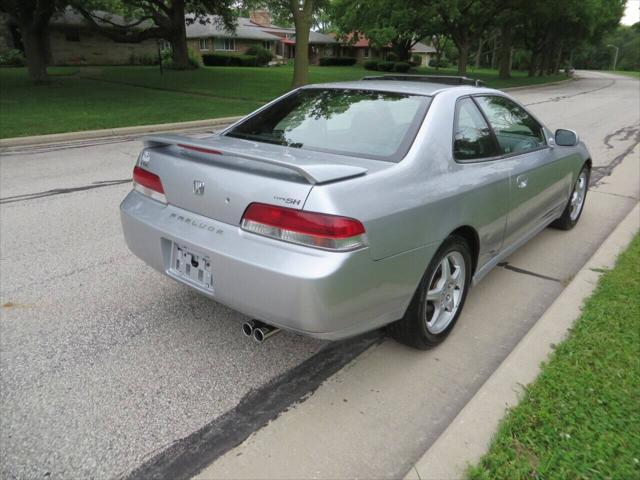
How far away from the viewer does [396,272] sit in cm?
253

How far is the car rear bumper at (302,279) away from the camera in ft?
7.47

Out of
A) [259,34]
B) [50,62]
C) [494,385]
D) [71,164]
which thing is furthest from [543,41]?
[494,385]

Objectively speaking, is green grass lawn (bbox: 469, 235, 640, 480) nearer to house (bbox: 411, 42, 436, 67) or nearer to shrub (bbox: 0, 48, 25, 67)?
shrub (bbox: 0, 48, 25, 67)

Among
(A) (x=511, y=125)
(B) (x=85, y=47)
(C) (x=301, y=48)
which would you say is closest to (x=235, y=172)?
(A) (x=511, y=125)

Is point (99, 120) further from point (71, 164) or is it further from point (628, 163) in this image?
point (628, 163)

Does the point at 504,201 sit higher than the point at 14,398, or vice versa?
the point at 504,201

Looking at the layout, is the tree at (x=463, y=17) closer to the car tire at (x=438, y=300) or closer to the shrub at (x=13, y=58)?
the shrub at (x=13, y=58)

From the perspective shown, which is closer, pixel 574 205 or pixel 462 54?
pixel 574 205

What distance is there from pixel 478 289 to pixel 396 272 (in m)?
1.67

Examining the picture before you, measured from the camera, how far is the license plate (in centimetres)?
265

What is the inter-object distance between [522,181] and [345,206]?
191 centimetres

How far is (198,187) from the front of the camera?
2.72m

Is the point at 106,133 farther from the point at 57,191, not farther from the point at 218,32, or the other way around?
the point at 218,32

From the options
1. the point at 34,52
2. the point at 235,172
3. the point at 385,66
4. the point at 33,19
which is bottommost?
the point at 385,66
